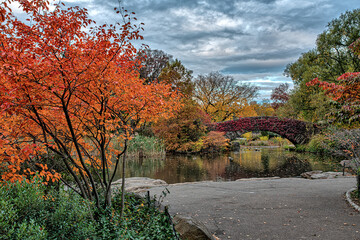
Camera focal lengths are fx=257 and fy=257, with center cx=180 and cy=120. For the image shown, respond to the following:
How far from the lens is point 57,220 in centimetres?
326

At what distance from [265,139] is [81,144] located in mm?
36103

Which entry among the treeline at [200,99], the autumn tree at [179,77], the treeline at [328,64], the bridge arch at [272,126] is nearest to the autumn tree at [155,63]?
the treeline at [200,99]

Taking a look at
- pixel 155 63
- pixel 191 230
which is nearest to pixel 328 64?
pixel 155 63

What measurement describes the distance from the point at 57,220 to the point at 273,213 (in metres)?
4.10

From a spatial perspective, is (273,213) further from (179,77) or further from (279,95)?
(279,95)

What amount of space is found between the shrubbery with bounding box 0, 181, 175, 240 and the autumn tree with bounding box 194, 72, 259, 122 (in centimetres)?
3083

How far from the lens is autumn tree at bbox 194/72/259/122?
34500mm

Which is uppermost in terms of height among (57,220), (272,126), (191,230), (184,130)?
(272,126)

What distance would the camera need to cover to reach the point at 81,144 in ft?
15.0

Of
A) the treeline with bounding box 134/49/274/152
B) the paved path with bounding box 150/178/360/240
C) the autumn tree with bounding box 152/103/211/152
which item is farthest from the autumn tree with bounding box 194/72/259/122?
the paved path with bounding box 150/178/360/240

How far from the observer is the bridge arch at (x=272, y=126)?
27.7 metres

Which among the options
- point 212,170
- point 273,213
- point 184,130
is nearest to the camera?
point 273,213

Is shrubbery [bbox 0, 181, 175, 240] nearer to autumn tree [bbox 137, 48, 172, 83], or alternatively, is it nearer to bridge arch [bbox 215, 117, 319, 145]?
bridge arch [bbox 215, 117, 319, 145]

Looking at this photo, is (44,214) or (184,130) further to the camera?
(184,130)
